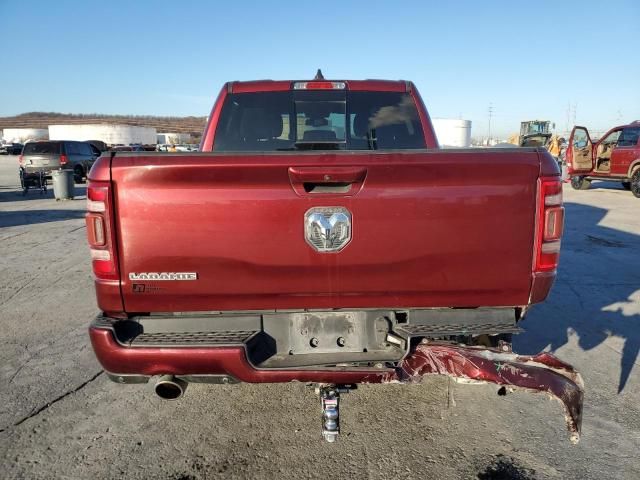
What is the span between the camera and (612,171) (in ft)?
51.3

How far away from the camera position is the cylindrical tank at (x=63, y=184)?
1488cm

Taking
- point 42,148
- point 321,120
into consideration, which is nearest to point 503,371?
point 321,120

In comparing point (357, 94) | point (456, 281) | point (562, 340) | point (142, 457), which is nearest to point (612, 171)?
point (562, 340)

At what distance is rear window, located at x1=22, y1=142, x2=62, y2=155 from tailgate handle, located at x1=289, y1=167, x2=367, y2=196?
19278 millimetres

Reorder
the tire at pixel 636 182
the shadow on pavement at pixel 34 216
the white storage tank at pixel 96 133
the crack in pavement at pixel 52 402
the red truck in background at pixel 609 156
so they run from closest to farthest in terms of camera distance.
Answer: the crack in pavement at pixel 52 402
the shadow on pavement at pixel 34 216
the tire at pixel 636 182
the red truck in background at pixel 609 156
the white storage tank at pixel 96 133

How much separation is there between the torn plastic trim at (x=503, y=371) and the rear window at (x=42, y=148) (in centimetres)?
1974

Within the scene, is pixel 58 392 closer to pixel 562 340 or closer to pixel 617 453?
pixel 617 453

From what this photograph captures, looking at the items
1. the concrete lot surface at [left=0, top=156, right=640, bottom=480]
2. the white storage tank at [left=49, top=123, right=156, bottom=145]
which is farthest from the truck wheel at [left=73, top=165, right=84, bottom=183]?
the white storage tank at [left=49, top=123, right=156, bottom=145]

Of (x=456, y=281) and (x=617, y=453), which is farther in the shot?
(x=617, y=453)

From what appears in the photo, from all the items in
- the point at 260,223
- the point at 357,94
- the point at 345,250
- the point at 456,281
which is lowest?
the point at 456,281

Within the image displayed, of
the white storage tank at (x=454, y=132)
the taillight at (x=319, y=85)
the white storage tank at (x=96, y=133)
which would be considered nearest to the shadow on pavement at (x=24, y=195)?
the taillight at (x=319, y=85)

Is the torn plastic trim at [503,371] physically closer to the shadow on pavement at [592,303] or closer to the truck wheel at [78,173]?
the shadow on pavement at [592,303]

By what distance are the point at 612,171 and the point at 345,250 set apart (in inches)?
667

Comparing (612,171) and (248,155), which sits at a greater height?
(248,155)
